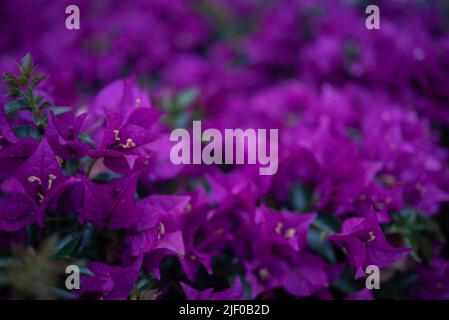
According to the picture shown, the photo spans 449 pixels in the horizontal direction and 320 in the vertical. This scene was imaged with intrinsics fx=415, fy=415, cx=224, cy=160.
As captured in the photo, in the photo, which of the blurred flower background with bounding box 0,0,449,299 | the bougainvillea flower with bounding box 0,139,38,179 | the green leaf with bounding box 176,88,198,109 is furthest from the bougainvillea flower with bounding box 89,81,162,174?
the green leaf with bounding box 176,88,198,109

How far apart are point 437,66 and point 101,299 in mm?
1164

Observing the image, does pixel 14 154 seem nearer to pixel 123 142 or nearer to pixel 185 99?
pixel 123 142

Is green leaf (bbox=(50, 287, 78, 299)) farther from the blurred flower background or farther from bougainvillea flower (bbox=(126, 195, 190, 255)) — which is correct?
bougainvillea flower (bbox=(126, 195, 190, 255))

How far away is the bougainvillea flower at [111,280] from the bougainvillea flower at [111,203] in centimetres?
7

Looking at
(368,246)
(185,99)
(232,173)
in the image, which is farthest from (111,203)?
(185,99)

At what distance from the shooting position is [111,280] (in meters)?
0.70

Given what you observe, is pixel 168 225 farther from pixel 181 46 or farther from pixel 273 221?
pixel 181 46

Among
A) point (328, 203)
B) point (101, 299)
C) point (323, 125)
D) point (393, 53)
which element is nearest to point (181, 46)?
point (393, 53)

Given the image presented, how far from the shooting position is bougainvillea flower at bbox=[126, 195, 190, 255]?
0.72m

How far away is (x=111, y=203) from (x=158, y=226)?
0.30ft

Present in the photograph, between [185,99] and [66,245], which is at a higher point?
[185,99]

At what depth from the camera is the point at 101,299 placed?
720mm

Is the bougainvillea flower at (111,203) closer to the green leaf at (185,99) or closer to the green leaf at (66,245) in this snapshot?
the green leaf at (66,245)
